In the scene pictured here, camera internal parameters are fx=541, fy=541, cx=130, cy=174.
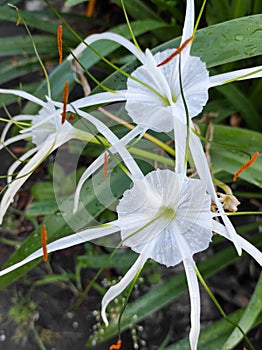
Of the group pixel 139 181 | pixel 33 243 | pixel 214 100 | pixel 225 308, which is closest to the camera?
pixel 139 181

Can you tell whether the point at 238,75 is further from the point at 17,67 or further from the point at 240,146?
the point at 17,67

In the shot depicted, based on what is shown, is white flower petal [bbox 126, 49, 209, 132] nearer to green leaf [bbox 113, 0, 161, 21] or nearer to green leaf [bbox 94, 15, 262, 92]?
green leaf [bbox 94, 15, 262, 92]

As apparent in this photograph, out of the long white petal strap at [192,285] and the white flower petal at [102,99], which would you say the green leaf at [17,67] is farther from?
the long white petal strap at [192,285]

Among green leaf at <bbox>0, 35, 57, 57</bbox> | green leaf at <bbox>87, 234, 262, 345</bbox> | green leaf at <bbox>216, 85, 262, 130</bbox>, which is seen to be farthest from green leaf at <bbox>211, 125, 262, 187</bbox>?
green leaf at <bbox>0, 35, 57, 57</bbox>

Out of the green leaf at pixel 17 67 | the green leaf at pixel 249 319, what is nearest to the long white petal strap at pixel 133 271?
the green leaf at pixel 249 319

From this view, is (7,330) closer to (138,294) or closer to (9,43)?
(138,294)

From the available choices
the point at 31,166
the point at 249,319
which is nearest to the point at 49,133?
the point at 31,166

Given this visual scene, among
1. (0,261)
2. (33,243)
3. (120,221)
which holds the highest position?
(120,221)

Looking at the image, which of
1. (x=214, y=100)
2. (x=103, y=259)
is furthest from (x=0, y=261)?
(x=214, y=100)
